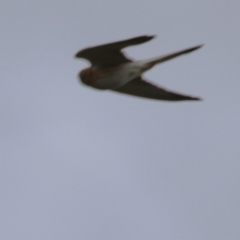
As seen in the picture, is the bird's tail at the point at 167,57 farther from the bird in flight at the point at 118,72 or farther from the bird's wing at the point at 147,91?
the bird's wing at the point at 147,91

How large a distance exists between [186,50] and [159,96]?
1999 mm

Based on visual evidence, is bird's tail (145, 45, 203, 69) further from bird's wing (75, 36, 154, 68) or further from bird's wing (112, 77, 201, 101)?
bird's wing (112, 77, 201, 101)

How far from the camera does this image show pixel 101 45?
37.2 ft

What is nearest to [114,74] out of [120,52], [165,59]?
[120,52]

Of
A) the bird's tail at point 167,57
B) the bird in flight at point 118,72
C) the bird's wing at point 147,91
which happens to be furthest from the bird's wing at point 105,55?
the bird's wing at point 147,91

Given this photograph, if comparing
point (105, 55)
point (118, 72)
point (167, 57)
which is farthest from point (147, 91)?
point (167, 57)

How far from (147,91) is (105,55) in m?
1.23

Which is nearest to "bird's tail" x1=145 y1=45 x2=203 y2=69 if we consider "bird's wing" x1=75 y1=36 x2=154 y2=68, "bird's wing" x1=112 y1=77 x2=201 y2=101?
"bird's wing" x1=75 y1=36 x2=154 y2=68

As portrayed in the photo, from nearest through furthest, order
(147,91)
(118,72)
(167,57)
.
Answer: (167,57) < (118,72) < (147,91)

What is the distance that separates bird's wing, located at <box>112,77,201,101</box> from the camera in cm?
1240

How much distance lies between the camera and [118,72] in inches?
476

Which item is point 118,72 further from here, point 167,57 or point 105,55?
point 167,57

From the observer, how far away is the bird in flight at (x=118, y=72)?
11672 mm

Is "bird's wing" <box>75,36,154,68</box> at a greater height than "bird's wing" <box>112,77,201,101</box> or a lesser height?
greater
